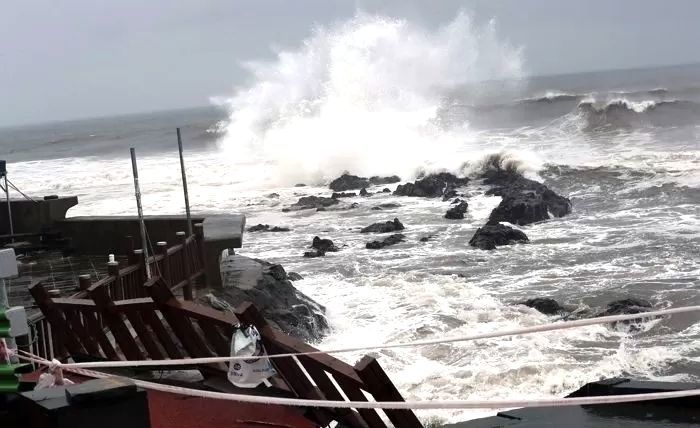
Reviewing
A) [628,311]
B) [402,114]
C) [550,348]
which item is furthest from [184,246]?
[402,114]

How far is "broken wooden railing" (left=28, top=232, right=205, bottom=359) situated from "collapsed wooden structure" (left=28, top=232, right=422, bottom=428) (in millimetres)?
19

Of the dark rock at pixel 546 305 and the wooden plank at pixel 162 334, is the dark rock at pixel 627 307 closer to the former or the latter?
the dark rock at pixel 546 305

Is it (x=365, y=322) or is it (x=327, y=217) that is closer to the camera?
(x=365, y=322)

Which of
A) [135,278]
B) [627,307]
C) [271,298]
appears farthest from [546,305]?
[135,278]

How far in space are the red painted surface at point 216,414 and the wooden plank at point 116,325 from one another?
33.1 inches

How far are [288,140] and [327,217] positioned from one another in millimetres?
21362

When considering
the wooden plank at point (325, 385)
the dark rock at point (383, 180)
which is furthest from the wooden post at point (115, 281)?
the dark rock at point (383, 180)

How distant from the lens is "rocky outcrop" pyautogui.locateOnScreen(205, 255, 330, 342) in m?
12.1

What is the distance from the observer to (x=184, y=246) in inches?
438

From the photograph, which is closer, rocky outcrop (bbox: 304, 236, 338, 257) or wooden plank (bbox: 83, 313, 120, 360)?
wooden plank (bbox: 83, 313, 120, 360)

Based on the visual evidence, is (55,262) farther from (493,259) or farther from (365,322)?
(493,259)

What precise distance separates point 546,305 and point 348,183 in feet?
74.2

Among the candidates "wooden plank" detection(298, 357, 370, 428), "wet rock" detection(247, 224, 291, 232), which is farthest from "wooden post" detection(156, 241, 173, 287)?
"wet rock" detection(247, 224, 291, 232)

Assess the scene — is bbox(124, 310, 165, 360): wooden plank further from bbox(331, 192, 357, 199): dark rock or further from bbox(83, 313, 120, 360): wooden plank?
bbox(331, 192, 357, 199): dark rock
